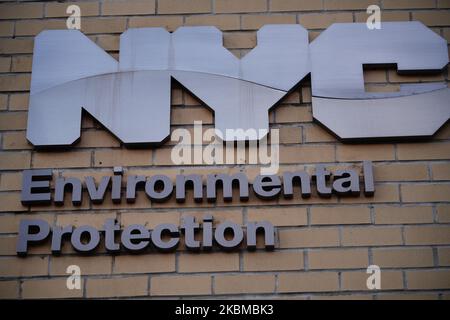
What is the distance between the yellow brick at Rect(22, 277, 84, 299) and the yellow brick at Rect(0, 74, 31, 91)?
0.99 metres

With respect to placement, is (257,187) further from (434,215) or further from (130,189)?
(434,215)

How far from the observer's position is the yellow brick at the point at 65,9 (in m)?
3.75

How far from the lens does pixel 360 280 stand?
316cm

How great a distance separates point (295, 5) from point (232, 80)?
0.57 meters

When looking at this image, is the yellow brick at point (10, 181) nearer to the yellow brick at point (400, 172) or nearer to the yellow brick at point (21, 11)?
the yellow brick at point (21, 11)

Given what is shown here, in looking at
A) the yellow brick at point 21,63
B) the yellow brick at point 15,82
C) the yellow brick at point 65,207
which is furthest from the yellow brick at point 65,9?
the yellow brick at point 65,207

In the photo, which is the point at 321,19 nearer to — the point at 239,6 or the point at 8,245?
the point at 239,6

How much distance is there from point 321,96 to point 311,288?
93cm

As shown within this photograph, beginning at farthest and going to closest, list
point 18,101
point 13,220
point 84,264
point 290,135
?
point 18,101 < point 290,135 < point 13,220 < point 84,264

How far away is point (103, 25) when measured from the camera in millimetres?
3715

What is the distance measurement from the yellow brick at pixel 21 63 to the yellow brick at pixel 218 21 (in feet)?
2.71

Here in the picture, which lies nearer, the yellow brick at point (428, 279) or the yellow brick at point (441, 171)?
the yellow brick at point (428, 279)

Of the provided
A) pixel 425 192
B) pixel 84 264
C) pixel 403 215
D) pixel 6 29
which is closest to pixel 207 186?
pixel 84 264
